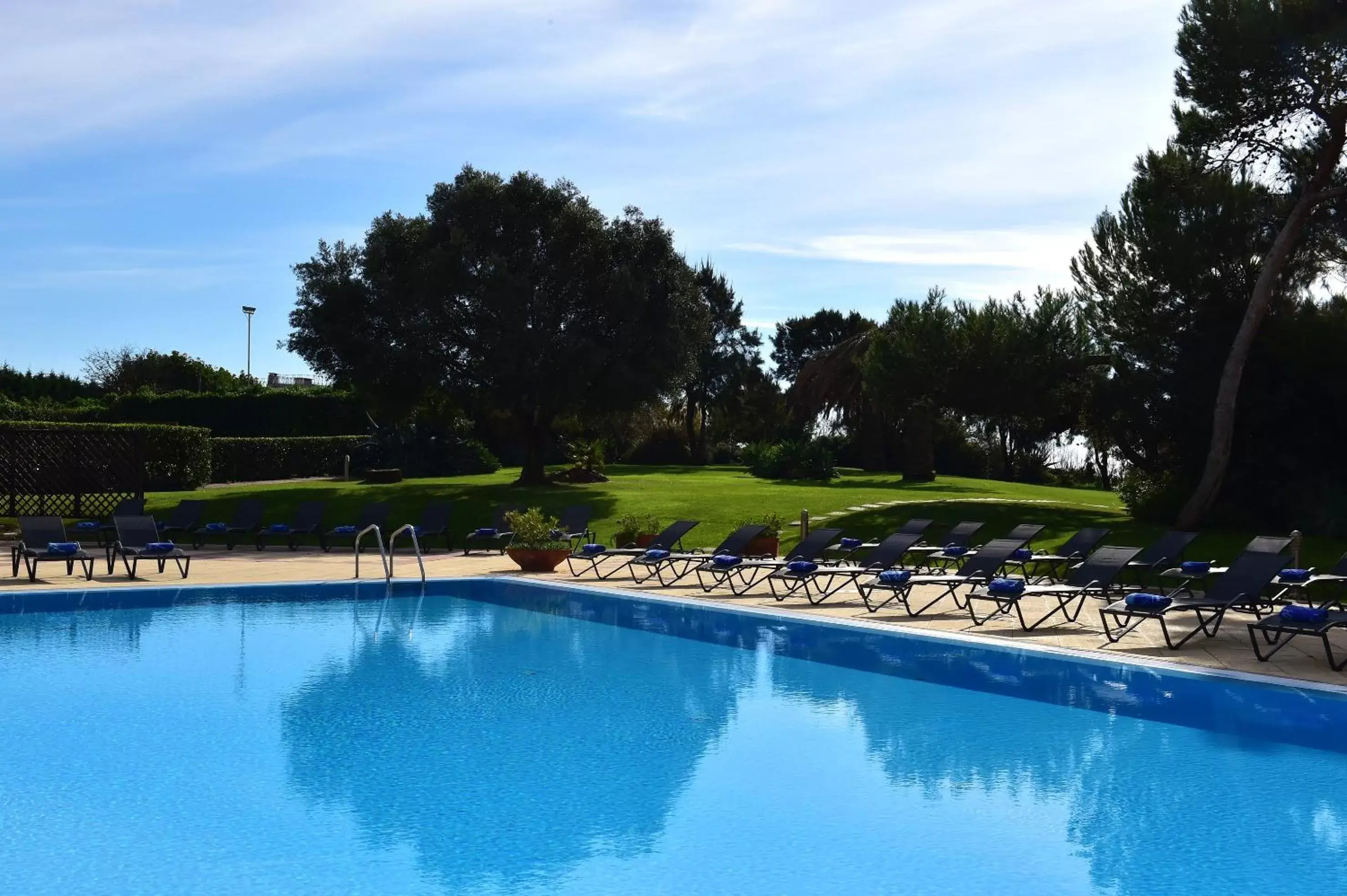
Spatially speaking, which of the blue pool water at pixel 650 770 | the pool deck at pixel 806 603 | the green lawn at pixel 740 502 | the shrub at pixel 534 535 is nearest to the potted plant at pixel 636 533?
the green lawn at pixel 740 502

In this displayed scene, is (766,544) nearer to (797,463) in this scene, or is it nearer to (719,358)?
(797,463)

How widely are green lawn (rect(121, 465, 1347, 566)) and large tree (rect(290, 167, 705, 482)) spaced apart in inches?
98.0

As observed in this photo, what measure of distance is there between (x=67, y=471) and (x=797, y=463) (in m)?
18.7

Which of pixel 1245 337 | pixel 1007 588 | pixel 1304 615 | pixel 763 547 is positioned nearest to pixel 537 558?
pixel 763 547

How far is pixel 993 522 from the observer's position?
22.5m

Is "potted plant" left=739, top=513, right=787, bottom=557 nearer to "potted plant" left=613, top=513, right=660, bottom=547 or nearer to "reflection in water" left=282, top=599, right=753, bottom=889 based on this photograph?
"potted plant" left=613, top=513, right=660, bottom=547

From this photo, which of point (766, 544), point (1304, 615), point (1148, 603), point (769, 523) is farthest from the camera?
point (769, 523)

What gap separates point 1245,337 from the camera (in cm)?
2089

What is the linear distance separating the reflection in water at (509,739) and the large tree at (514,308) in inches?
615

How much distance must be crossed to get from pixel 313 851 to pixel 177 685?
186 inches

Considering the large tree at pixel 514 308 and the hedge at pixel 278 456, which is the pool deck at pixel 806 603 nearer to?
the large tree at pixel 514 308

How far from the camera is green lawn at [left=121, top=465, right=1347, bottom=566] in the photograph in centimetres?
2145

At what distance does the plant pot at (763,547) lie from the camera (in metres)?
18.9

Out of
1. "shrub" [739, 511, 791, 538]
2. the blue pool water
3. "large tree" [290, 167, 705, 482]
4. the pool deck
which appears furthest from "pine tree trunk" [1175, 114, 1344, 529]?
"large tree" [290, 167, 705, 482]
